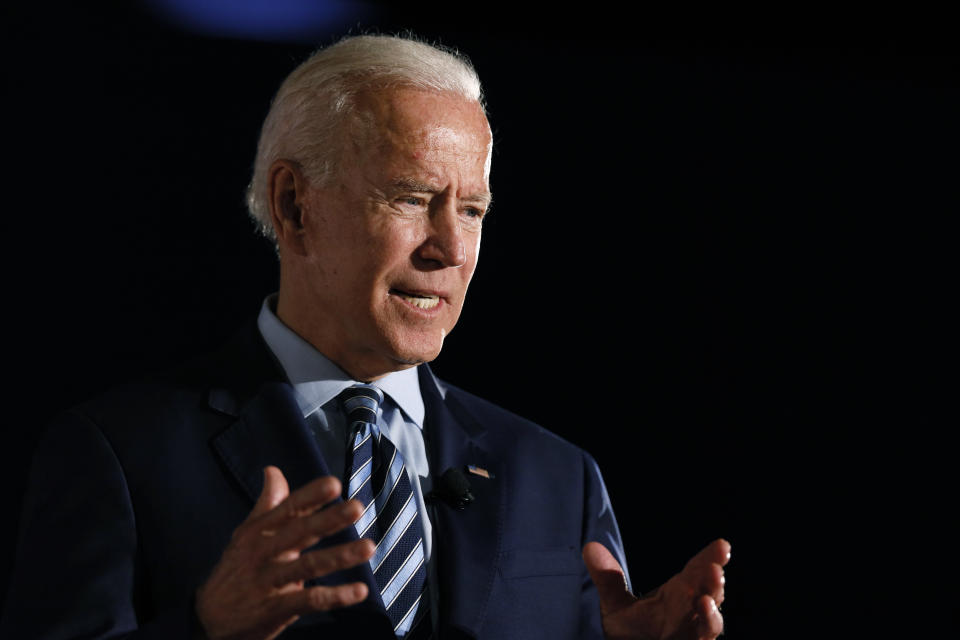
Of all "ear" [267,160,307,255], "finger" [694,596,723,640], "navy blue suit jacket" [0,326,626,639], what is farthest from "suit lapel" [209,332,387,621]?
"finger" [694,596,723,640]

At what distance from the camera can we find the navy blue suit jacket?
1.85 metres

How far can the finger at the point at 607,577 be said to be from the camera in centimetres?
210

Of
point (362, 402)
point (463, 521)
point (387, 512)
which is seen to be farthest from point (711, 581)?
point (362, 402)

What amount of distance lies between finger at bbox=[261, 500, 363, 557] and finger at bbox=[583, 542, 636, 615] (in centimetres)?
67

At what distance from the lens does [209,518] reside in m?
1.95

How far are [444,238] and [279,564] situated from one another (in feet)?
2.36

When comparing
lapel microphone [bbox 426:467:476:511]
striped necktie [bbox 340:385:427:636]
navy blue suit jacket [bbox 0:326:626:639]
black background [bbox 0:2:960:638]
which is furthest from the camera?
black background [bbox 0:2:960:638]

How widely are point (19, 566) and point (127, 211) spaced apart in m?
1.11

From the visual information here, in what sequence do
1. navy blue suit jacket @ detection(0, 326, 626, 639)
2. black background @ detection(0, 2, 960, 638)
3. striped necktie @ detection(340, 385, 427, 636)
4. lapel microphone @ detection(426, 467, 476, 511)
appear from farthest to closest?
black background @ detection(0, 2, 960, 638), lapel microphone @ detection(426, 467, 476, 511), striped necktie @ detection(340, 385, 427, 636), navy blue suit jacket @ detection(0, 326, 626, 639)

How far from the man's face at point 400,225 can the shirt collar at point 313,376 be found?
6 centimetres

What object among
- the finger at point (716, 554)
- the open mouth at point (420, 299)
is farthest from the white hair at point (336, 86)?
the finger at point (716, 554)

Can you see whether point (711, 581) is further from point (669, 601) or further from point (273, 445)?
point (273, 445)

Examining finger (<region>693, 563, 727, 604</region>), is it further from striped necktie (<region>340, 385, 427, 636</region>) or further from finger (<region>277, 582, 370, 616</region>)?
finger (<region>277, 582, 370, 616</region>)

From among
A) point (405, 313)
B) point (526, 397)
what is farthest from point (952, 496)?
point (405, 313)
